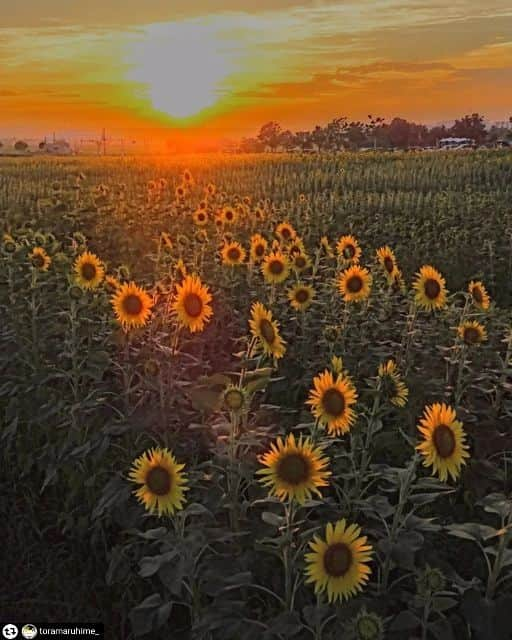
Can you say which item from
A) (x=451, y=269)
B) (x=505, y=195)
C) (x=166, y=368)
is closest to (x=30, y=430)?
(x=166, y=368)

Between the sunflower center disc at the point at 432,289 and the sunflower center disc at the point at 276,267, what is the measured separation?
0.98 meters

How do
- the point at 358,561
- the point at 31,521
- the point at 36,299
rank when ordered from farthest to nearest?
the point at 36,299, the point at 31,521, the point at 358,561

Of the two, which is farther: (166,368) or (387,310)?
(387,310)

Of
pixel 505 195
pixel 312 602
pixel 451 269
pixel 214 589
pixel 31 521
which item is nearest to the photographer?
pixel 214 589

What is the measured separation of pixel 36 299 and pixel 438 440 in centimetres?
305

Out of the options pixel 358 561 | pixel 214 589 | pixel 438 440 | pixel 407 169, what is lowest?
pixel 407 169

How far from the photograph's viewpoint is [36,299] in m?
4.95

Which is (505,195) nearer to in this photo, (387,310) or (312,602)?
(387,310)

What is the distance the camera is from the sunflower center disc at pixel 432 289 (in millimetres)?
4336

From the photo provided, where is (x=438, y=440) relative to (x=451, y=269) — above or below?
above

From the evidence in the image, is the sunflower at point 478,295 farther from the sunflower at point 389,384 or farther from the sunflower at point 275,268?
the sunflower at point 389,384

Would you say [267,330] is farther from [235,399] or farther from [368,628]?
[368,628]

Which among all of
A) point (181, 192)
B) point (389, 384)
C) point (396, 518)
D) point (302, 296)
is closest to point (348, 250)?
point (302, 296)

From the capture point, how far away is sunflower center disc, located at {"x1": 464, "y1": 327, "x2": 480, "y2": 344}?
3877mm
